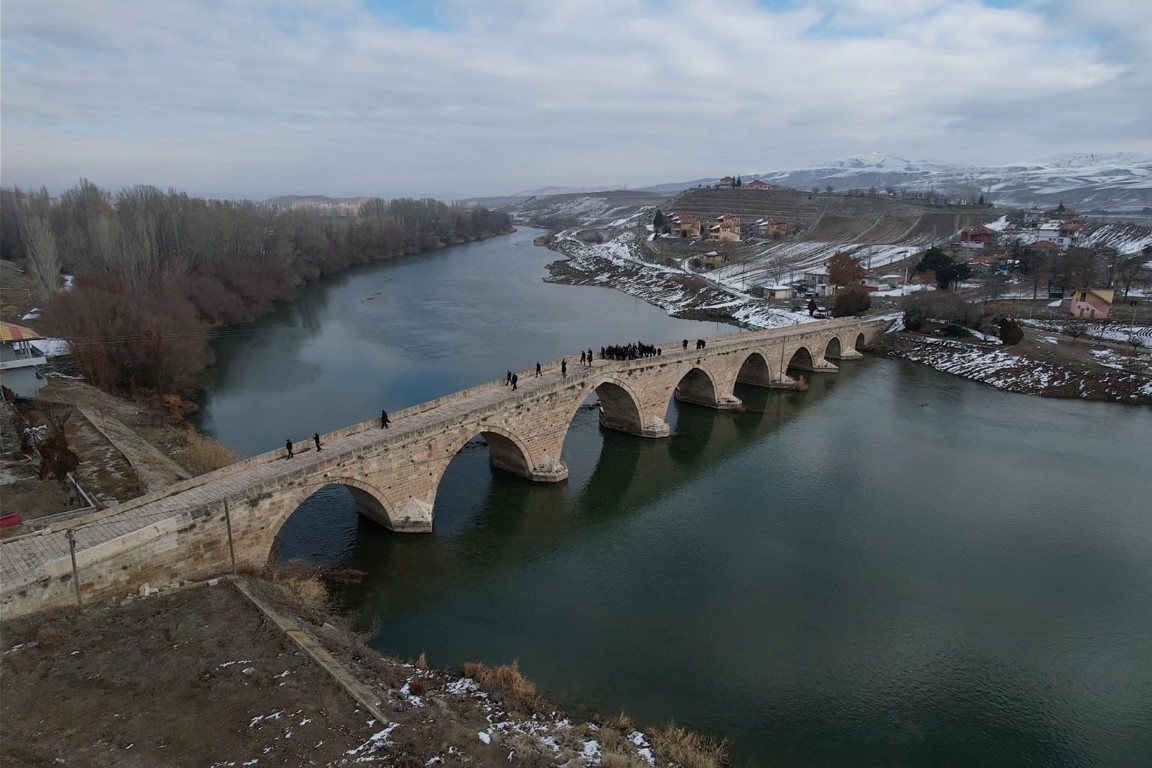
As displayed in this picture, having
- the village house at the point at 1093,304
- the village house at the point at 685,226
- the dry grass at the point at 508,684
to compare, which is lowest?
the dry grass at the point at 508,684

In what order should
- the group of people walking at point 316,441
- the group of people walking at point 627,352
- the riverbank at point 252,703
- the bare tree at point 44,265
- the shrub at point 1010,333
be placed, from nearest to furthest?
the riverbank at point 252,703, the group of people walking at point 316,441, the group of people walking at point 627,352, the shrub at point 1010,333, the bare tree at point 44,265

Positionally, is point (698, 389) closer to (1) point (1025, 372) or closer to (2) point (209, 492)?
(1) point (1025, 372)

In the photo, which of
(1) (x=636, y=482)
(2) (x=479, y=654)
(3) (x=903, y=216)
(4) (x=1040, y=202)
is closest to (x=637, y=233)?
(3) (x=903, y=216)

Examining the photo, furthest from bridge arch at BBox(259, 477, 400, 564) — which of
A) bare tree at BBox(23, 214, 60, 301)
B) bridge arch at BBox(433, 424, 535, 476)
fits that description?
bare tree at BBox(23, 214, 60, 301)

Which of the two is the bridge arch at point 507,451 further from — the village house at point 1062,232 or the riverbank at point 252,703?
the village house at point 1062,232

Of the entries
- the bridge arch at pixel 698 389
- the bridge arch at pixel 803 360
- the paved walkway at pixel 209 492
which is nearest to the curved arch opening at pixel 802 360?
the bridge arch at pixel 803 360

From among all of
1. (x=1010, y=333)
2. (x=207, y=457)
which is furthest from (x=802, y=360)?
(x=207, y=457)

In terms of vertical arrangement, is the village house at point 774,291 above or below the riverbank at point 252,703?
above
